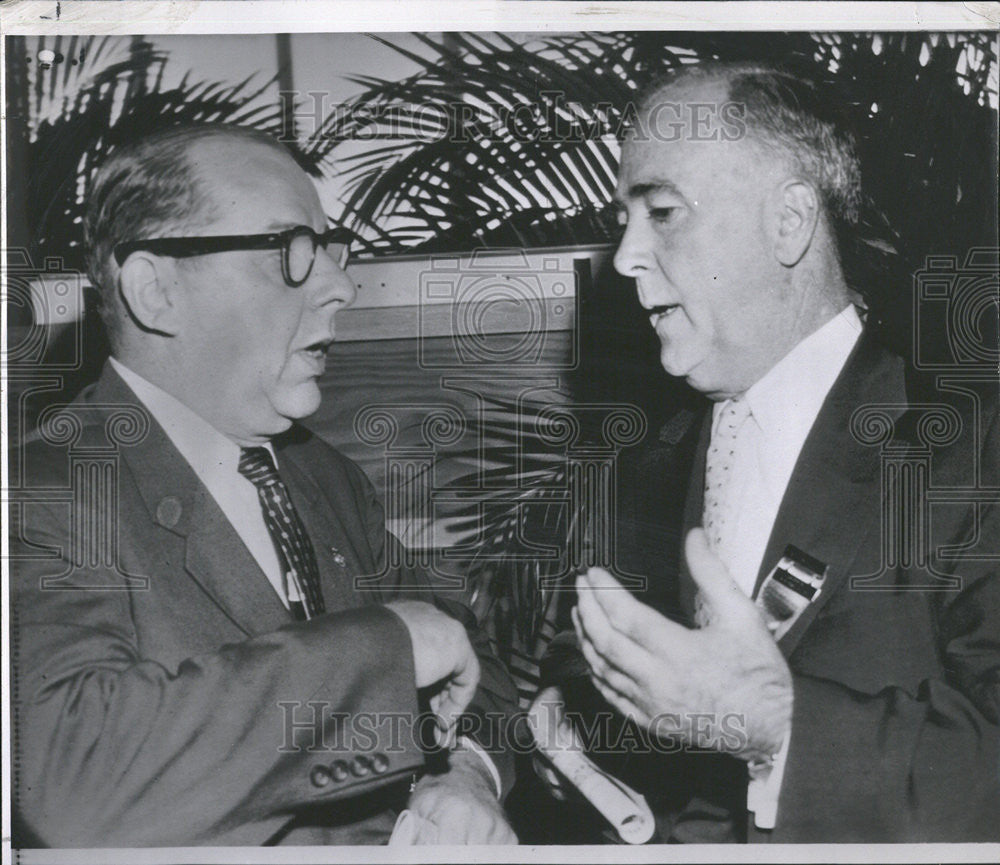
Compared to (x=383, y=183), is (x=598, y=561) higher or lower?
lower

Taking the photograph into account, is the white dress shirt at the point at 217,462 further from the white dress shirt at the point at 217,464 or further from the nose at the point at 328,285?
the nose at the point at 328,285

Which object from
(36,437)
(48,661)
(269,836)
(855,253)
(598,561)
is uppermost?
(855,253)

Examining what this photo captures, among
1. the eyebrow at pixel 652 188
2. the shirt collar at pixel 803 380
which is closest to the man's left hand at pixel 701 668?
the shirt collar at pixel 803 380

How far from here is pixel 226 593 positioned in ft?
9.36

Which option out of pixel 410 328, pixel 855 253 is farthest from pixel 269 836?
pixel 855 253

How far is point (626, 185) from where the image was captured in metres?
2.99

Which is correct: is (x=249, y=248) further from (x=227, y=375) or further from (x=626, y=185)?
(x=626, y=185)

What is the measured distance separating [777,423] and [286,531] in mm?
1248

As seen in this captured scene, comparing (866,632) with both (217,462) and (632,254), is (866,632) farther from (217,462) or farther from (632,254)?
(217,462)

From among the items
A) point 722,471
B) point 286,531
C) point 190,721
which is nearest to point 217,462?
point 286,531

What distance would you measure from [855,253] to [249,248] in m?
1.50

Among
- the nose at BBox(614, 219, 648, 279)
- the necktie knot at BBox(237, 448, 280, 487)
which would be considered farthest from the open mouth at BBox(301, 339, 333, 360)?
the nose at BBox(614, 219, 648, 279)

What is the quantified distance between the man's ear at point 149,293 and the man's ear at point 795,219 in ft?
4.90

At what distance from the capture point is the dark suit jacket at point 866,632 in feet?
9.53
